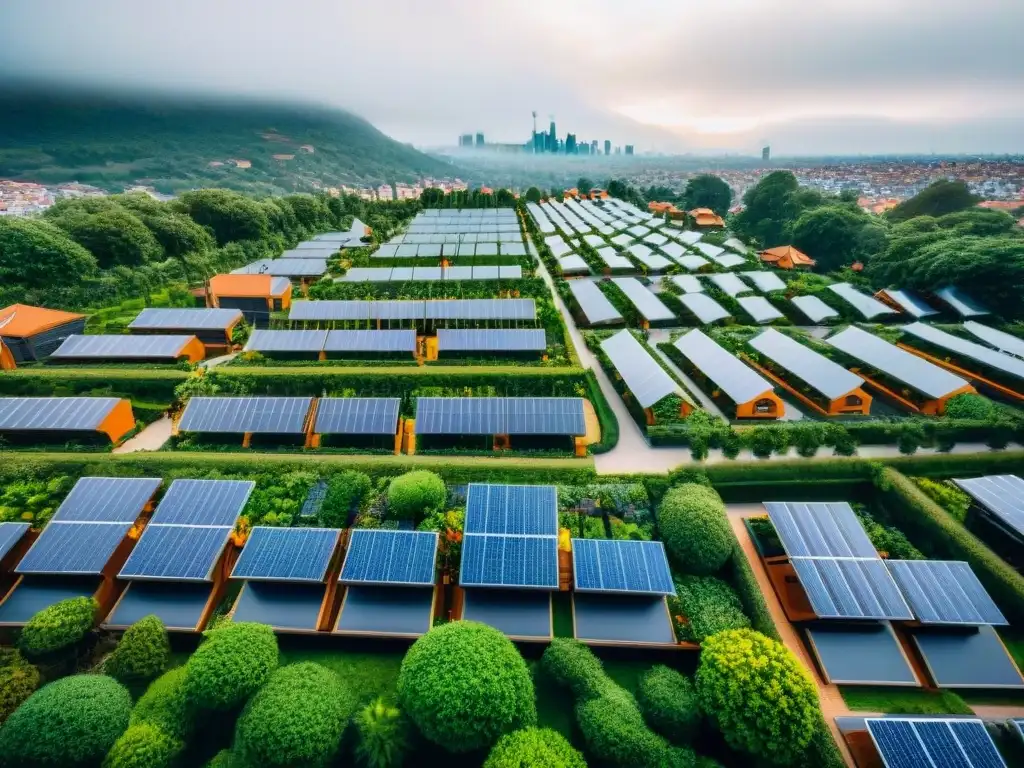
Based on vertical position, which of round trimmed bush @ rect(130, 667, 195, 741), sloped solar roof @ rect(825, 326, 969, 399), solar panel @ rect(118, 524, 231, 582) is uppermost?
sloped solar roof @ rect(825, 326, 969, 399)

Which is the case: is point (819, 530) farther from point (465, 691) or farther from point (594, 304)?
point (594, 304)

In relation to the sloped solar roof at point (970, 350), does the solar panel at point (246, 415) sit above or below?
below

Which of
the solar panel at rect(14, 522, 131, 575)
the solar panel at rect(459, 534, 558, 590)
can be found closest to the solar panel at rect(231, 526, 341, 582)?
the solar panel at rect(14, 522, 131, 575)

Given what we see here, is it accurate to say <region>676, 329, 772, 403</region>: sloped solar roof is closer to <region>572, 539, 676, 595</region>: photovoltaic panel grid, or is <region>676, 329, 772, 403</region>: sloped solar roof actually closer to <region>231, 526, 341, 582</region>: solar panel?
<region>572, 539, 676, 595</region>: photovoltaic panel grid

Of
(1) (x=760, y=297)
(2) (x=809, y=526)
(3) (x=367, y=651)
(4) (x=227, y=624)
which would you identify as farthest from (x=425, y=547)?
(1) (x=760, y=297)

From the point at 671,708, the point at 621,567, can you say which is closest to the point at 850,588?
the point at 621,567

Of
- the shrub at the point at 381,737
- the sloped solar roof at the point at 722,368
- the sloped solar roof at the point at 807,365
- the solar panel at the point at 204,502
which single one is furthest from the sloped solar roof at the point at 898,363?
the solar panel at the point at 204,502

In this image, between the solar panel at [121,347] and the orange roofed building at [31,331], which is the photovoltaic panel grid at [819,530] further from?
the orange roofed building at [31,331]
